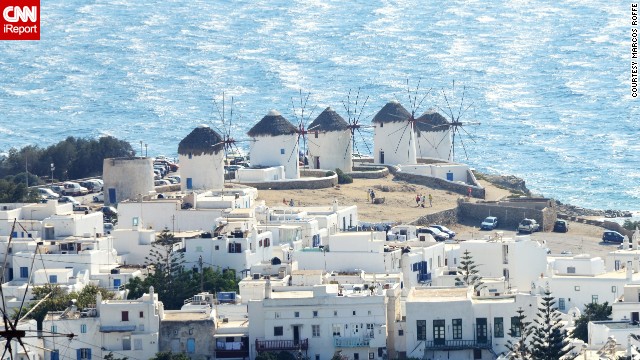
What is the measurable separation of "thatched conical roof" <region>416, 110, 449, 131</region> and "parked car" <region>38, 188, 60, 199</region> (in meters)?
17.7

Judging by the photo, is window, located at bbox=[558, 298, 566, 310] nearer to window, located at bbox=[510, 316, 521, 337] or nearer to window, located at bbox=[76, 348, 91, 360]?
window, located at bbox=[510, 316, 521, 337]

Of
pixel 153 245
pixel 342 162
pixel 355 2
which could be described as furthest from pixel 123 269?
pixel 355 2

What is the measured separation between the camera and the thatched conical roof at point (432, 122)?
105 meters

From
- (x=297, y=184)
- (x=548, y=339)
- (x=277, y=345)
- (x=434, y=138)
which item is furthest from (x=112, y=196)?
(x=548, y=339)

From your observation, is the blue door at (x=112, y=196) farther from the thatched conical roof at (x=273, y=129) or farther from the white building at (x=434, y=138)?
the white building at (x=434, y=138)

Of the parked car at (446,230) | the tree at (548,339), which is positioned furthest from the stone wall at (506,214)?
the tree at (548,339)

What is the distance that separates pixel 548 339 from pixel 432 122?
45.7 metres

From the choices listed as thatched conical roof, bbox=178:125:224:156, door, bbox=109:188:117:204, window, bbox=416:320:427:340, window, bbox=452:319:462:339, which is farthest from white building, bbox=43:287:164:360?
thatched conical roof, bbox=178:125:224:156

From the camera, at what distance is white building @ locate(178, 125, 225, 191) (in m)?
91.2

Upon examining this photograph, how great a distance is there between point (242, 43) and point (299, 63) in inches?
281

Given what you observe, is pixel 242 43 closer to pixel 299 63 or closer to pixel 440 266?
pixel 299 63

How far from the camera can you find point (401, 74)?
153625 millimetres

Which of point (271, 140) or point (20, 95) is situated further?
point (20, 95)

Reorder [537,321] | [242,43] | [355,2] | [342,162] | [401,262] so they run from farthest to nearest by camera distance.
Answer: [355,2], [242,43], [342,162], [401,262], [537,321]
